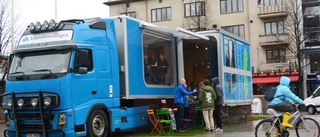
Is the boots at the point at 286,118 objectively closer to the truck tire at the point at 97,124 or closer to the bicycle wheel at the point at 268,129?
the bicycle wheel at the point at 268,129

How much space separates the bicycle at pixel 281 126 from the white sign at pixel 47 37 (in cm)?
564

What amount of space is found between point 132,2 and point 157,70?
32.3 m

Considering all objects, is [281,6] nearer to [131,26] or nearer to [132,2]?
[132,2]

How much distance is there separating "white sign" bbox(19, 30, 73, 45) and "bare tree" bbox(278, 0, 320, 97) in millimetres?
29741

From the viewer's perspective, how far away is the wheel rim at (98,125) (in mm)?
11935

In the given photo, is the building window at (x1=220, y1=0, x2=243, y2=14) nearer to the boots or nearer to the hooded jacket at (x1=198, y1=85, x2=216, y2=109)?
the hooded jacket at (x1=198, y1=85, x2=216, y2=109)

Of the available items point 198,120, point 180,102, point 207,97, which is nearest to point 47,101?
point 180,102

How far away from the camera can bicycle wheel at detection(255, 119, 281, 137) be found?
34.2 feet

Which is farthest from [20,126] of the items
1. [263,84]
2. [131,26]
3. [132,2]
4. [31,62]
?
[132,2]

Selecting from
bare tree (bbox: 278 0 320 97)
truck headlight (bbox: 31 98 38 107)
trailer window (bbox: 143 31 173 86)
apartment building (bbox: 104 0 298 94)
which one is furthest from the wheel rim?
bare tree (bbox: 278 0 320 97)

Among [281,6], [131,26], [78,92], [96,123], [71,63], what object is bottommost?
[96,123]

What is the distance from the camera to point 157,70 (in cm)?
1473

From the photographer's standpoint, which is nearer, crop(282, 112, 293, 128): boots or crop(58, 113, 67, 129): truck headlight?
crop(282, 112, 293, 128): boots

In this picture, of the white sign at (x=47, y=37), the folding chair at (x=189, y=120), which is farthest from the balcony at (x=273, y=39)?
the white sign at (x=47, y=37)
